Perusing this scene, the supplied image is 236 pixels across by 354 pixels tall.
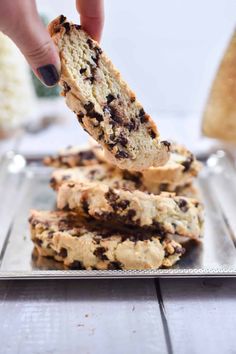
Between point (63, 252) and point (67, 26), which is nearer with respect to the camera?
point (67, 26)

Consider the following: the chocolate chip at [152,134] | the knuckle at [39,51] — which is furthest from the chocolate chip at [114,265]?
the knuckle at [39,51]

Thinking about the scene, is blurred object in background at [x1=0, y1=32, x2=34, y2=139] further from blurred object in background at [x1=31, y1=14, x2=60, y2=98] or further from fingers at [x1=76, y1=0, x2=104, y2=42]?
fingers at [x1=76, y1=0, x2=104, y2=42]

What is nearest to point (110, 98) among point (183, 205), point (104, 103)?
point (104, 103)

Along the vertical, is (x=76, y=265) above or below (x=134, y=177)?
below

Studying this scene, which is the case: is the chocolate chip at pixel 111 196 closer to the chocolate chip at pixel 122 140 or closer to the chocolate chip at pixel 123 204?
the chocolate chip at pixel 123 204

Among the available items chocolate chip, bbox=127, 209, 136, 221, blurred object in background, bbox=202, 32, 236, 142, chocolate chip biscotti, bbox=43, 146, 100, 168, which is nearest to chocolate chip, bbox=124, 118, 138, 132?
chocolate chip, bbox=127, 209, 136, 221

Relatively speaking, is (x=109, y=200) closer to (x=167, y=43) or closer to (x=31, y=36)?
(x=31, y=36)
